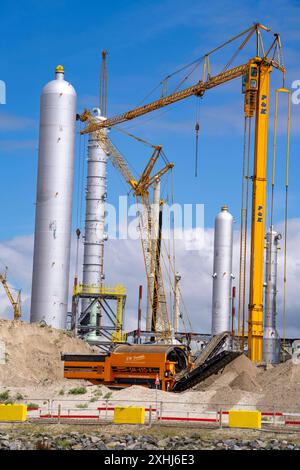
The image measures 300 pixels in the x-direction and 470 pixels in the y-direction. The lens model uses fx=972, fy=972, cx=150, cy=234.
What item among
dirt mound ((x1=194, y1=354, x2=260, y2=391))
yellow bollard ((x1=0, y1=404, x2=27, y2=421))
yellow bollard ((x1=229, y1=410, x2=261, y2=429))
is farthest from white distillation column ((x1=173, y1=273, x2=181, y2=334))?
yellow bollard ((x1=229, y1=410, x2=261, y2=429))

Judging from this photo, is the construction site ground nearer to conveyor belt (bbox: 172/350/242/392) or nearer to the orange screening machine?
conveyor belt (bbox: 172/350/242/392)

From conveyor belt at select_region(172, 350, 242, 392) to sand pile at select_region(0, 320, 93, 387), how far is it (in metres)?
10.6

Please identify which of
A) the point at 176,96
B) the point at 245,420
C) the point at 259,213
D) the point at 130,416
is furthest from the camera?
the point at 176,96

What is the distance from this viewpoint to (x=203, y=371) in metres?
55.8

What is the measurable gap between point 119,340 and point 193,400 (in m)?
37.9

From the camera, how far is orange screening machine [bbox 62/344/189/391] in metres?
53.8

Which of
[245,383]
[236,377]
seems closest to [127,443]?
[245,383]

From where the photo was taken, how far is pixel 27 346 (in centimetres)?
6806

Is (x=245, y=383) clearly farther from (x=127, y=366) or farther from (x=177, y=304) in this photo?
(x=177, y=304)

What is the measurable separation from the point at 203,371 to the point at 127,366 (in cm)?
462

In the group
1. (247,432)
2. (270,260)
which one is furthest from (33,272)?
(247,432)

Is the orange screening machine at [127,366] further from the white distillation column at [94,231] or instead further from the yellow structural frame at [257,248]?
the white distillation column at [94,231]

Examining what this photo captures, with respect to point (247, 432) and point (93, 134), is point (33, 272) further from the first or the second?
point (247, 432)

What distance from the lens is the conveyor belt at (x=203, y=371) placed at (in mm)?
54719
